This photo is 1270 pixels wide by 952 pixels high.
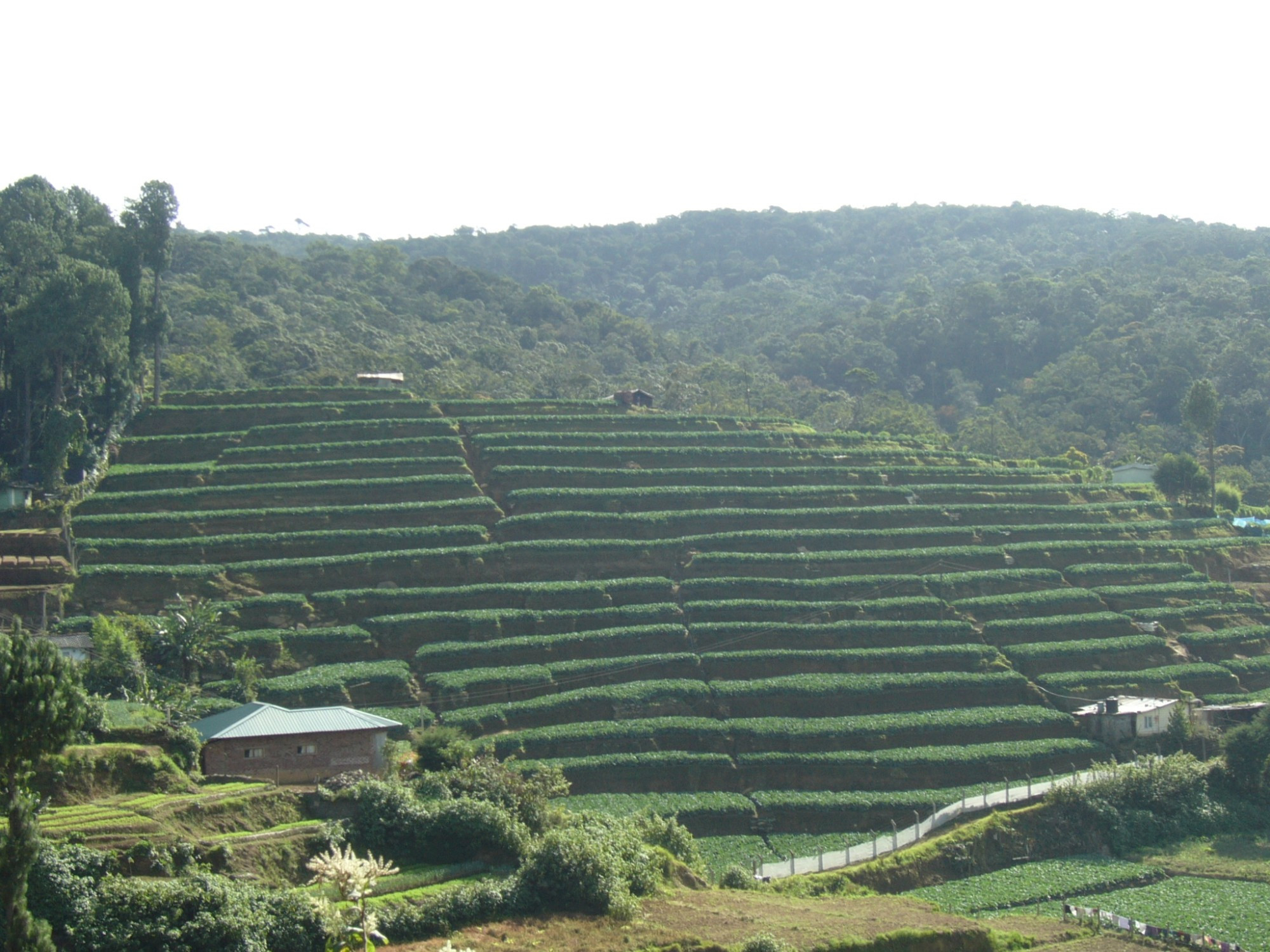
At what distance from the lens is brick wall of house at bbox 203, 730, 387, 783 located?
28500 mm

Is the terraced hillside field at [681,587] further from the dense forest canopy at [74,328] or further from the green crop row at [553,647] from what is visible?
the dense forest canopy at [74,328]

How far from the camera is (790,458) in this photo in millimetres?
54094

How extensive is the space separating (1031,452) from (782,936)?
52.2m

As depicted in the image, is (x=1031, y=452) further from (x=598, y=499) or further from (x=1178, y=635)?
(x=598, y=499)

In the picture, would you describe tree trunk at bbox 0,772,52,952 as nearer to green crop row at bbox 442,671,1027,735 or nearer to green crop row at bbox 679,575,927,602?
green crop row at bbox 442,671,1027,735

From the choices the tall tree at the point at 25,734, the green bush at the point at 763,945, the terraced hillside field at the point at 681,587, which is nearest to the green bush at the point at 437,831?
the green bush at the point at 763,945

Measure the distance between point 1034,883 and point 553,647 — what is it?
1618 cm

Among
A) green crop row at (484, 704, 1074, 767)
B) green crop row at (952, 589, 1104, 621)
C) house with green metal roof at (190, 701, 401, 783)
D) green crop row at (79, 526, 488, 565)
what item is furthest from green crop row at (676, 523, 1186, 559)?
Result: house with green metal roof at (190, 701, 401, 783)

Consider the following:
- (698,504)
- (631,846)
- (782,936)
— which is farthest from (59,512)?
(782,936)

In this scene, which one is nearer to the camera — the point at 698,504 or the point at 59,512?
the point at 59,512

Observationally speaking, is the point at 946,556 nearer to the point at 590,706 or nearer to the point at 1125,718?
the point at 1125,718

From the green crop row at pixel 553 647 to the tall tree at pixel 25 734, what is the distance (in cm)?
1972

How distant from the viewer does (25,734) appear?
17453 millimetres

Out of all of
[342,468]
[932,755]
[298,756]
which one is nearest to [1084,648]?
[932,755]
